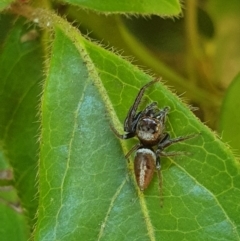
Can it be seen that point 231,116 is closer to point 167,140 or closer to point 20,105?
point 167,140

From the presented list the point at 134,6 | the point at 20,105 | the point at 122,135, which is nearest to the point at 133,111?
the point at 122,135

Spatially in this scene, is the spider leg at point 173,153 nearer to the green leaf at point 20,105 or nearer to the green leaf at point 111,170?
the green leaf at point 111,170

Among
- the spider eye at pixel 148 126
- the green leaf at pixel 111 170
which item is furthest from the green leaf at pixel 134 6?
the spider eye at pixel 148 126

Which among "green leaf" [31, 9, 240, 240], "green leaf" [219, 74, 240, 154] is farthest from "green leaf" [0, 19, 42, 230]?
"green leaf" [219, 74, 240, 154]

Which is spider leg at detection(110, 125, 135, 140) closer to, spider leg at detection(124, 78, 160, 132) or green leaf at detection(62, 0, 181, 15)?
spider leg at detection(124, 78, 160, 132)

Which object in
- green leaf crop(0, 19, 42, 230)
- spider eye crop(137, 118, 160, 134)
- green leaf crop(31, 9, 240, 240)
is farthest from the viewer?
green leaf crop(0, 19, 42, 230)
